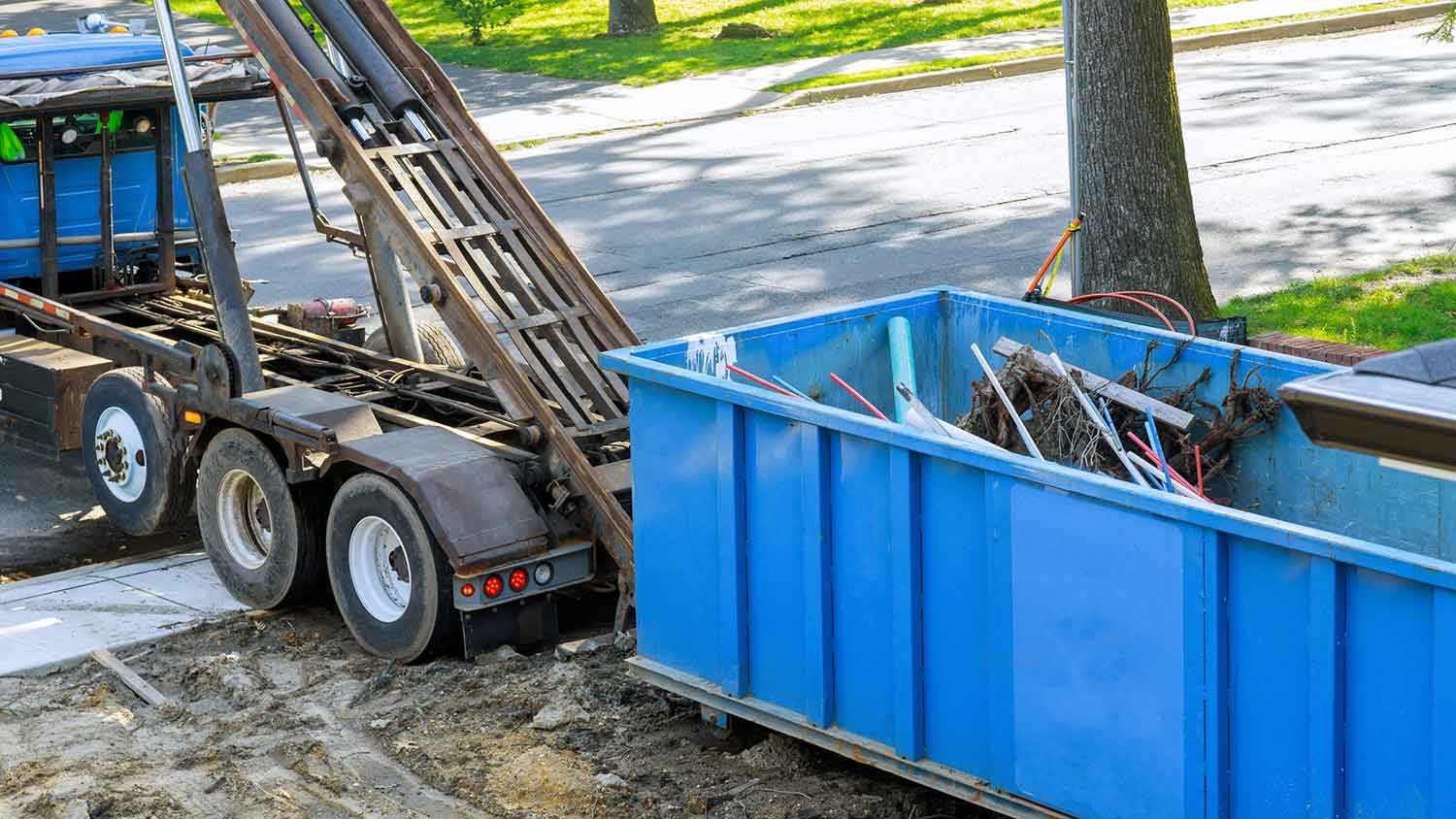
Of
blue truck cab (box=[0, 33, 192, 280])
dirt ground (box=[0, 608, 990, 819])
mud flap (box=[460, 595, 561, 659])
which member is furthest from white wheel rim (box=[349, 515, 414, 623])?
blue truck cab (box=[0, 33, 192, 280])

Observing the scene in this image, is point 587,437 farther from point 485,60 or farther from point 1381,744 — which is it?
point 485,60

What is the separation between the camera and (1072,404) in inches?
249

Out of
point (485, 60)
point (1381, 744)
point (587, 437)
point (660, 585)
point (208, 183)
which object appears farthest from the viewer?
point (485, 60)

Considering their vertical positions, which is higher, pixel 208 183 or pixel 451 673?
pixel 208 183

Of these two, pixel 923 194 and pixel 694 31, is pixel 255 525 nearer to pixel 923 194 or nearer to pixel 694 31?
pixel 923 194

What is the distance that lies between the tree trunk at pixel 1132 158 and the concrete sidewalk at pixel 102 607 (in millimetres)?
5232

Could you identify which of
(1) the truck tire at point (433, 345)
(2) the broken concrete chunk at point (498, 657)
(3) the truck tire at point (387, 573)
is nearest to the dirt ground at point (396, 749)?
(2) the broken concrete chunk at point (498, 657)

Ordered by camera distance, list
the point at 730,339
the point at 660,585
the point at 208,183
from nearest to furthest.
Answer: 1. the point at 660,585
2. the point at 730,339
3. the point at 208,183

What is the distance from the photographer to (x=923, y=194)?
16406 millimetres

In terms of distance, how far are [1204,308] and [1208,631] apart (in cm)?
611

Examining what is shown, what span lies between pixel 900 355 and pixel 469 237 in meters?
2.12

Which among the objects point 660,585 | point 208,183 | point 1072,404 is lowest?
point 660,585

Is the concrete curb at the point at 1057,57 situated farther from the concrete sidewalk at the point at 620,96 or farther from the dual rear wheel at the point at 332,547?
the dual rear wheel at the point at 332,547

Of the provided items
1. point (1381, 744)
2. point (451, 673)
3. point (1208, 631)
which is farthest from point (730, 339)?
point (1381, 744)
